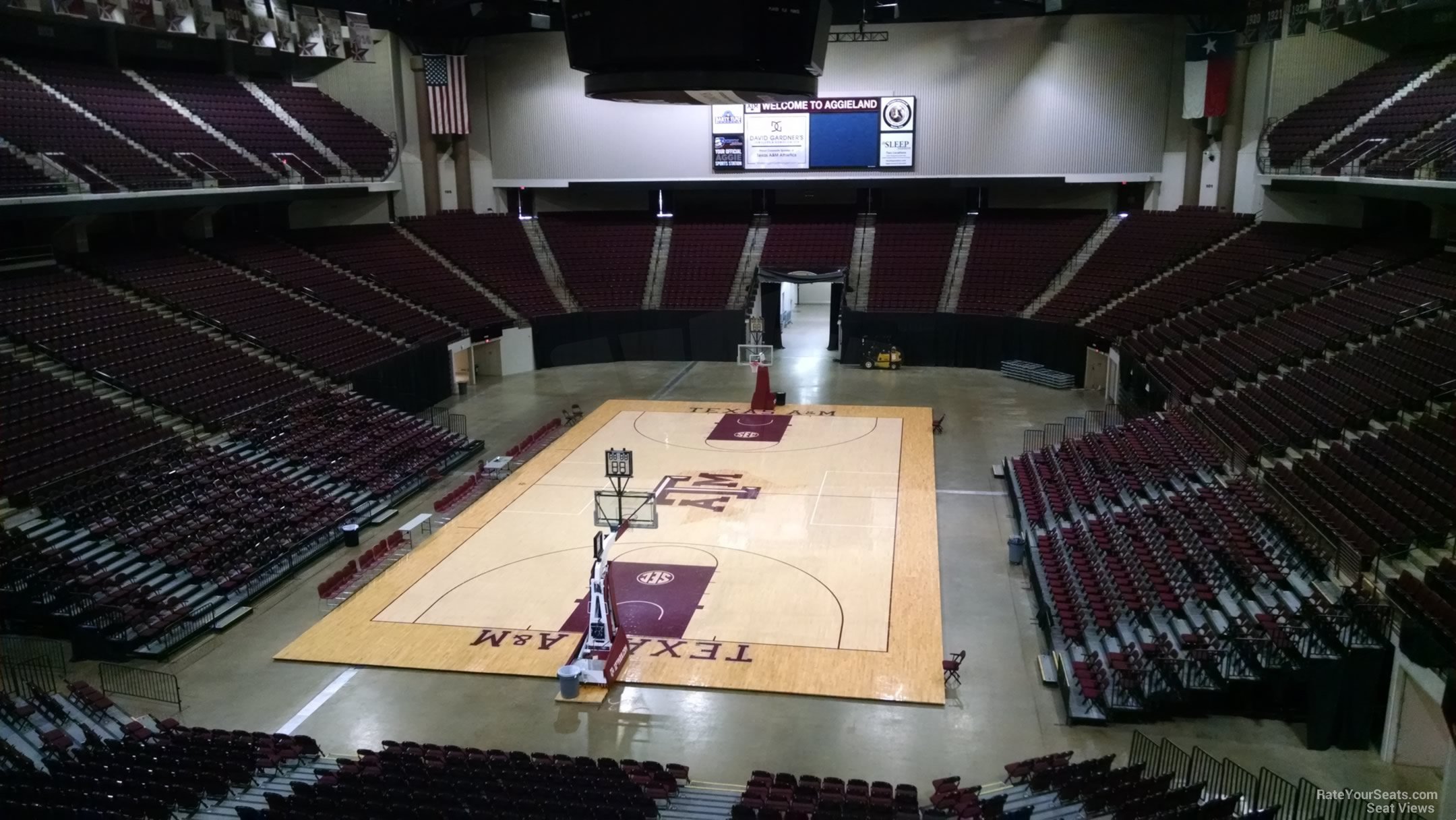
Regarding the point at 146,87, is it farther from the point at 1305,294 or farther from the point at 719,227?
the point at 1305,294

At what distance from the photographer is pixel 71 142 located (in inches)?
1109

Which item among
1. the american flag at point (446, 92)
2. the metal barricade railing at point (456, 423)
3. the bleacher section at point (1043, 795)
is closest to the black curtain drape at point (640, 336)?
the metal barricade railing at point (456, 423)

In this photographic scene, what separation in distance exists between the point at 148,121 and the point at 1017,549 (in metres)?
28.1

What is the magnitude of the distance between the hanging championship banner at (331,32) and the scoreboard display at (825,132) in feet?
44.2

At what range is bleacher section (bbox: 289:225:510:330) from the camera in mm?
35938

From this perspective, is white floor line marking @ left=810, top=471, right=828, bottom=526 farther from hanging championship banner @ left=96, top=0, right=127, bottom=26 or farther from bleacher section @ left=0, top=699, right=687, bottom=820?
hanging championship banner @ left=96, top=0, right=127, bottom=26

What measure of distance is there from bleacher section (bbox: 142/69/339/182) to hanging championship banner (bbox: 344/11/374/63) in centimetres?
356

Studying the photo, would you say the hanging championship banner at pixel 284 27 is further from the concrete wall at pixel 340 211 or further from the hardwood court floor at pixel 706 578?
the hardwood court floor at pixel 706 578

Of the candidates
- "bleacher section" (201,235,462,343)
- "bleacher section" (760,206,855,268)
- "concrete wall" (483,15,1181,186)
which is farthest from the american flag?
"bleacher section" (760,206,855,268)

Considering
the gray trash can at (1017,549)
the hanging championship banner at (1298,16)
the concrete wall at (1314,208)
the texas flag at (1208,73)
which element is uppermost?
the hanging championship banner at (1298,16)

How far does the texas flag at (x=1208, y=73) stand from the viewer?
34281 millimetres

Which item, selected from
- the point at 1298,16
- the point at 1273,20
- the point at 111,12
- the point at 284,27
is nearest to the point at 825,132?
the point at 1273,20

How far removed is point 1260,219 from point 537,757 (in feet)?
101

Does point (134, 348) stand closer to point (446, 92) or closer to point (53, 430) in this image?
point (53, 430)
